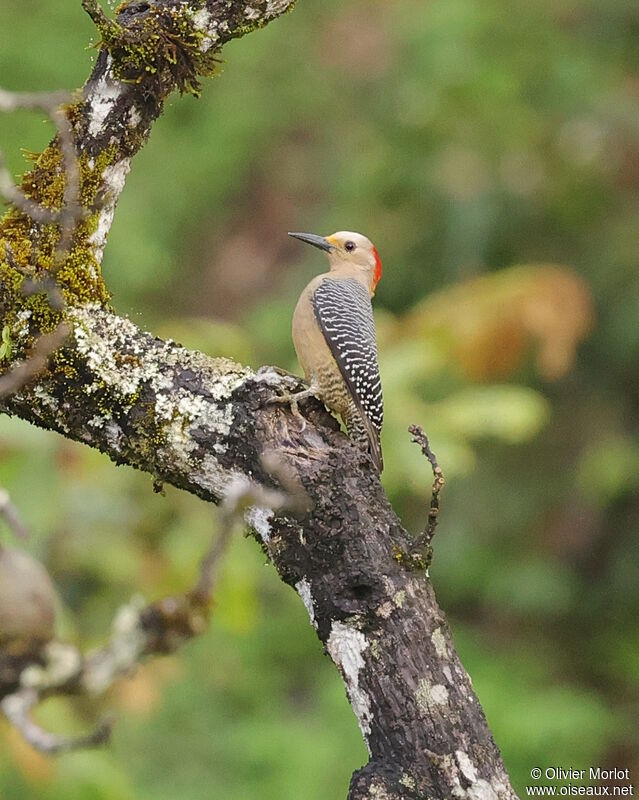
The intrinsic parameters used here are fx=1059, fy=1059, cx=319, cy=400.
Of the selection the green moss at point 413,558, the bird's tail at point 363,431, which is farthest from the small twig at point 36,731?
the bird's tail at point 363,431

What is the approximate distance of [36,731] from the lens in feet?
8.64

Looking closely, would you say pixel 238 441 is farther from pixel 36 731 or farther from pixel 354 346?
pixel 354 346

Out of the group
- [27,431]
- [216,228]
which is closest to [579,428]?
[27,431]

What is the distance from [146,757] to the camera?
25.3ft

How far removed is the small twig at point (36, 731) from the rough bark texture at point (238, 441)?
24.4 inches

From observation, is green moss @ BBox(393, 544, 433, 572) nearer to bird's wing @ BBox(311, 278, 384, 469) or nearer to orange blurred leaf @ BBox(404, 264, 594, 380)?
bird's wing @ BBox(311, 278, 384, 469)

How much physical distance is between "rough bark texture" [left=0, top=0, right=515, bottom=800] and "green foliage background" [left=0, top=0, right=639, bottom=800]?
7.78 ft

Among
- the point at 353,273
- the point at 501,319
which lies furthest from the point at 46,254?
the point at 501,319

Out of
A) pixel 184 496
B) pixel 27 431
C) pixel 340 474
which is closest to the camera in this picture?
pixel 340 474

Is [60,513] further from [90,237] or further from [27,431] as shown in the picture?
[90,237]

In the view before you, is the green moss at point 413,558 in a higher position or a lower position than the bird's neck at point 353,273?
lower

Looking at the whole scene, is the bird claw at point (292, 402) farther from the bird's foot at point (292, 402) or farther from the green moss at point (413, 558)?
→ the green moss at point (413, 558)

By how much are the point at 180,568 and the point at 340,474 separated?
9.24ft

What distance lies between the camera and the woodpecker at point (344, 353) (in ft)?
15.2
